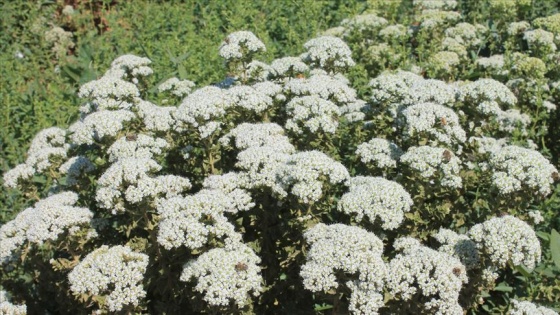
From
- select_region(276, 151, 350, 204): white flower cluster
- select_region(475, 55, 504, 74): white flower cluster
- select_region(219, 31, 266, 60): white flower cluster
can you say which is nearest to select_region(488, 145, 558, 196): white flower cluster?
select_region(276, 151, 350, 204): white flower cluster

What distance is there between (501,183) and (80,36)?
9.68 metres

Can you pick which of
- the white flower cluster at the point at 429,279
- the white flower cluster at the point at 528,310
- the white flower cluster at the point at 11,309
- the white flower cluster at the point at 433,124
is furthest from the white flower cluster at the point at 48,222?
the white flower cluster at the point at 528,310

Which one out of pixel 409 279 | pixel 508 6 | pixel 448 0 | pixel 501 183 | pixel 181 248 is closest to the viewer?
pixel 409 279

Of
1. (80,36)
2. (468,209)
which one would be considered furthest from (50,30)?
(468,209)

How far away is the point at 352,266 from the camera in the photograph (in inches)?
173

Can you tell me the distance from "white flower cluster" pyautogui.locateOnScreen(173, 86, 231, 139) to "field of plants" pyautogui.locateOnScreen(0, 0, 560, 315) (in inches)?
0.8

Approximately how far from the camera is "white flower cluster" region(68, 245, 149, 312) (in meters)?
4.65

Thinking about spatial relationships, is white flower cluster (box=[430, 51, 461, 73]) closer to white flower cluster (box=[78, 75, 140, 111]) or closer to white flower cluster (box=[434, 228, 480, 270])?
white flower cluster (box=[434, 228, 480, 270])

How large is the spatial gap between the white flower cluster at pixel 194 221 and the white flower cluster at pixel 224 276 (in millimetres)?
165

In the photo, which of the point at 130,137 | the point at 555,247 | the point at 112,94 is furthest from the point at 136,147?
the point at 555,247

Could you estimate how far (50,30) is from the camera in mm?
12531

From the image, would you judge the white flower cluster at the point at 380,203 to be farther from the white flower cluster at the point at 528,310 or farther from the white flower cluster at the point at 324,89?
the white flower cluster at the point at 324,89

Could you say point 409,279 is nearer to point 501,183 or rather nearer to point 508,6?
point 501,183

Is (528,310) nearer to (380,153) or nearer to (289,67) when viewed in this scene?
(380,153)
